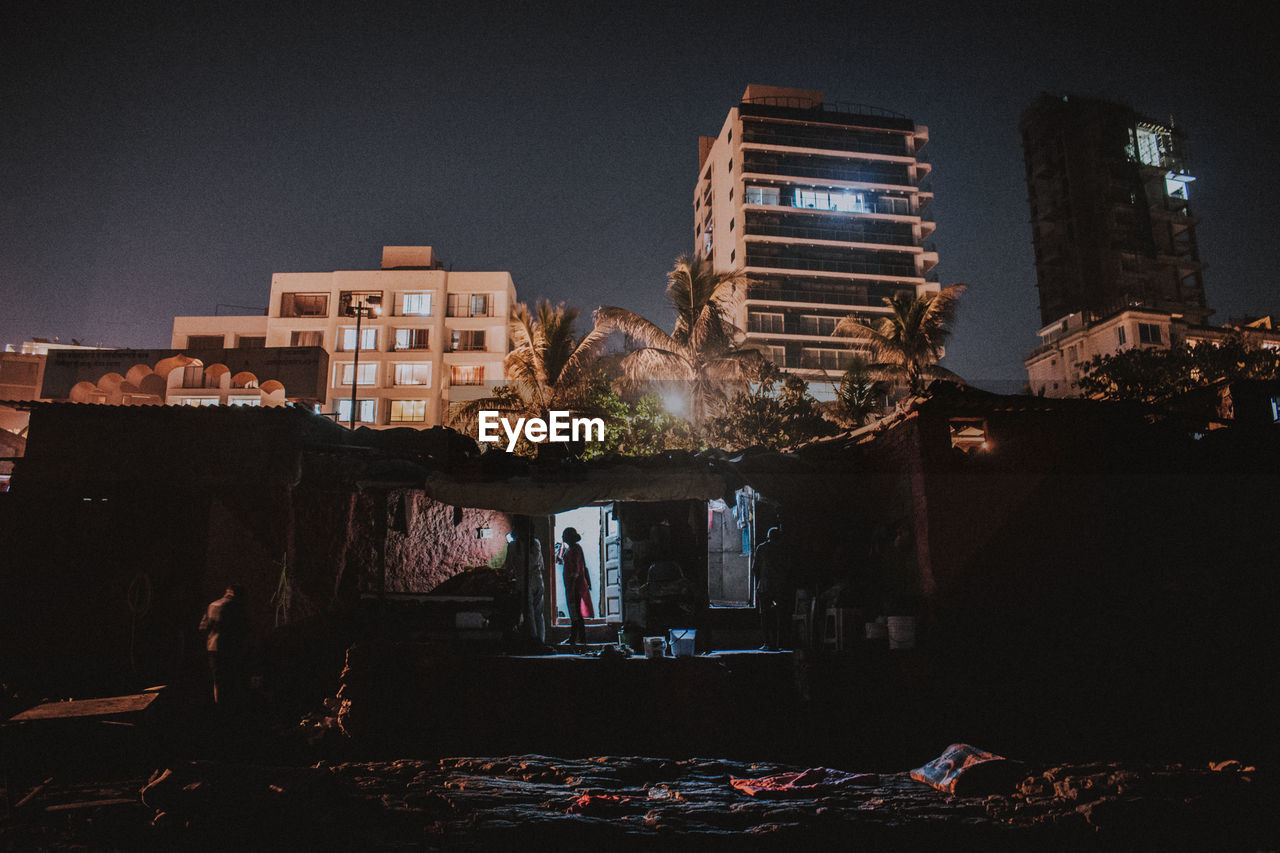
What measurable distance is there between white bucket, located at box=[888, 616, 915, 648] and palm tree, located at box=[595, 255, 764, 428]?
53.2 feet

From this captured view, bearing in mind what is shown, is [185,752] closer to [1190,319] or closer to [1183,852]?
[1183,852]

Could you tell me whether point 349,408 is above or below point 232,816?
above

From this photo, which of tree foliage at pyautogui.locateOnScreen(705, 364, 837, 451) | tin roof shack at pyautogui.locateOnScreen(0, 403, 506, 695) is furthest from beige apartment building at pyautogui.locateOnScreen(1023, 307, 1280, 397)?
tin roof shack at pyautogui.locateOnScreen(0, 403, 506, 695)

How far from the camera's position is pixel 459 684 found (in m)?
9.98

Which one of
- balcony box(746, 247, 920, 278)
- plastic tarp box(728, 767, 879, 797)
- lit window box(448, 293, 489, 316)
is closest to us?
plastic tarp box(728, 767, 879, 797)

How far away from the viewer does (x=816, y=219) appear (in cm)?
6412

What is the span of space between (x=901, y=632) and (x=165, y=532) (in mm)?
10671

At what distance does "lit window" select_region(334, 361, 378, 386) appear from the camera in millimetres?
44125

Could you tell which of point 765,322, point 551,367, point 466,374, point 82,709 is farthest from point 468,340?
point 82,709

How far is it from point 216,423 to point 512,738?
21.5 ft

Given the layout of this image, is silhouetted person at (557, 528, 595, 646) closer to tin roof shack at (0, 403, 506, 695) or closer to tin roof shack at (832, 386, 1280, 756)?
tin roof shack at (0, 403, 506, 695)

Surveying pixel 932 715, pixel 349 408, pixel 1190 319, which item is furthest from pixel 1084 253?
pixel 932 715

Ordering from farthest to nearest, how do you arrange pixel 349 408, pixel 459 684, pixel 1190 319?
1. pixel 1190 319
2. pixel 349 408
3. pixel 459 684

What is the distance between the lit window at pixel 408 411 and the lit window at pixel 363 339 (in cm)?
387
